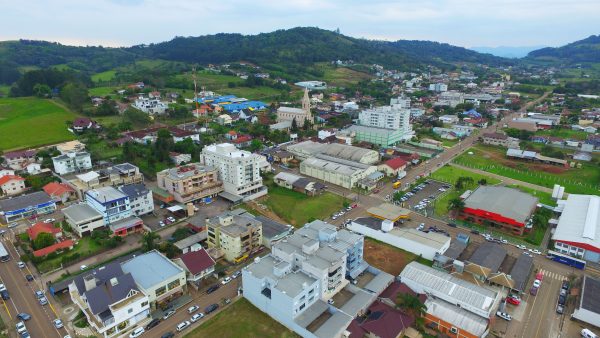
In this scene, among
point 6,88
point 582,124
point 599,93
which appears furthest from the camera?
point 599,93

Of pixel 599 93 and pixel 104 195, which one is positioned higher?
pixel 599 93

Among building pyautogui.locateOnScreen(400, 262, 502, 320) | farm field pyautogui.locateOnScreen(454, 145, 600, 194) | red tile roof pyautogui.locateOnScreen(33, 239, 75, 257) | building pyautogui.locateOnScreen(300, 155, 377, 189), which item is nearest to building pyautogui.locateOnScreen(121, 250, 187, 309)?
red tile roof pyautogui.locateOnScreen(33, 239, 75, 257)

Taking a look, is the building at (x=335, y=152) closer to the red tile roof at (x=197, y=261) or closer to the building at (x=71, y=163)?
the building at (x=71, y=163)

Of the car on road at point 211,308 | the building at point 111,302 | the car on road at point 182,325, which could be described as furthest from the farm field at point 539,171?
the building at point 111,302

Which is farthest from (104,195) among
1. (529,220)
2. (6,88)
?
(6,88)

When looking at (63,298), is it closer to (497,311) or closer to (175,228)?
(175,228)

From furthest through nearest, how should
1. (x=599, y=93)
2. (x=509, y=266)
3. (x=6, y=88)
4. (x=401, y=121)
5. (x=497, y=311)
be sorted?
(x=599, y=93) < (x=6, y=88) < (x=401, y=121) < (x=509, y=266) < (x=497, y=311)

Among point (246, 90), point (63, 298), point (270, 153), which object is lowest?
point (63, 298)

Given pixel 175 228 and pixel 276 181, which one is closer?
pixel 175 228
